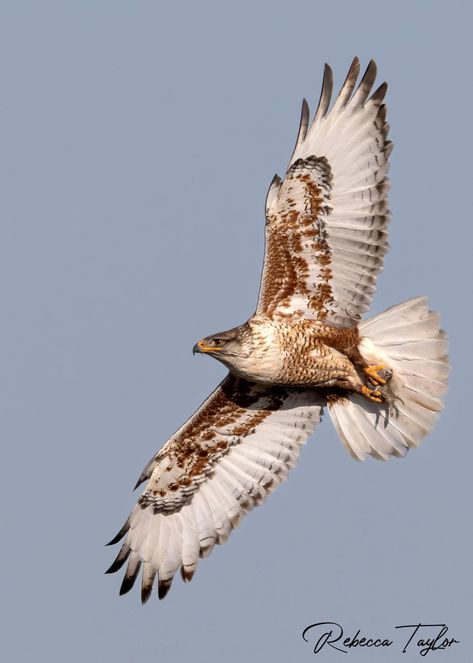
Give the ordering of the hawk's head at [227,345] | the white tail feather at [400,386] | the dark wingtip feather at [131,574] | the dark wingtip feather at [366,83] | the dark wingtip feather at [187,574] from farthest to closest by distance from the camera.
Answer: the dark wingtip feather at [131,574]
the dark wingtip feather at [187,574]
the white tail feather at [400,386]
the dark wingtip feather at [366,83]
the hawk's head at [227,345]

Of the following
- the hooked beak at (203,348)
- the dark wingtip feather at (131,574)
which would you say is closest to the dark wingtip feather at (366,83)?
the hooked beak at (203,348)

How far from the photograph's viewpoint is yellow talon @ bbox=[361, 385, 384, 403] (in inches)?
533

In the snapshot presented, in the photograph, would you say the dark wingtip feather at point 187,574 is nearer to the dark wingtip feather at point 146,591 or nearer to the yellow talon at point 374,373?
the dark wingtip feather at point 146,591

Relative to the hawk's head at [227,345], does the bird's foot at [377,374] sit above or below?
below

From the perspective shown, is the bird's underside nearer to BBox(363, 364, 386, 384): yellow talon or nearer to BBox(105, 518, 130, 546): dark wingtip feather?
BBox(363, 364, 386, 384): yellow talon

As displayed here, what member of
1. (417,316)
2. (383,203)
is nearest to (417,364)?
(417,316)

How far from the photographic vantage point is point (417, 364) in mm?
13500

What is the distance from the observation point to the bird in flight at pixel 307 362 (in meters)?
12.9

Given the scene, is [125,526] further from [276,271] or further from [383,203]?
[383,203]

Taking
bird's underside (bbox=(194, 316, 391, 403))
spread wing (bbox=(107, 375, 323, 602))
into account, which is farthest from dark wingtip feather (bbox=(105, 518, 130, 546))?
bird's underside (bbox=(194, 316, 391, 403))

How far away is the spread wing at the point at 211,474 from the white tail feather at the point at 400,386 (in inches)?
17.1

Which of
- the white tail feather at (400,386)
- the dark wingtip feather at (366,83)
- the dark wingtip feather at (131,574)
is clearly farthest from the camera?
the dark wingtip feather at (131,574)

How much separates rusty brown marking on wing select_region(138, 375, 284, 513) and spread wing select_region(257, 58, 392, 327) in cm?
151

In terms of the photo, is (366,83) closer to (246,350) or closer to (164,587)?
(246,350)
